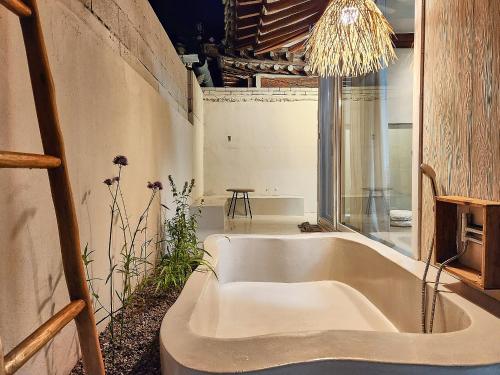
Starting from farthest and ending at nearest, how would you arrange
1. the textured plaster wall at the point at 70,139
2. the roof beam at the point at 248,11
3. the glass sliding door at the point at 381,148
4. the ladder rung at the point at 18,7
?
the roof beam at the point at 248,11 → the glass sliding door at the point at 381,148 → the textured plaster wall at the point at 70,139 → the ladder rung at the point at 18,7

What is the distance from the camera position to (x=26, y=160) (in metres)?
0.78

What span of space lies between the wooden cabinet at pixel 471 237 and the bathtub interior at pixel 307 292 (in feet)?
0.44

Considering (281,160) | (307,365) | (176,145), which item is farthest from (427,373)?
(281,160)

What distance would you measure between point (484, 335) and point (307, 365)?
52cm

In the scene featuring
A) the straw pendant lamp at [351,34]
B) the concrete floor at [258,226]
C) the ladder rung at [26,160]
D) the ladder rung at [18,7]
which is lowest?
the concrete floor at [258,226]

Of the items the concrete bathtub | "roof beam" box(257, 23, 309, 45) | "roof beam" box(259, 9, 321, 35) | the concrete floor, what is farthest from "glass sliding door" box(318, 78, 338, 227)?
"roof beam" box(257, 23, 309, 45)

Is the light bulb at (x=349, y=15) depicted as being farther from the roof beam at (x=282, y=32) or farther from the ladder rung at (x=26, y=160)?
the roof beam at (x=282, y=32)

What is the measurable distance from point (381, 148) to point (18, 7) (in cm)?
270

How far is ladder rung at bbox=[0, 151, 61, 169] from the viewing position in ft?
2.34

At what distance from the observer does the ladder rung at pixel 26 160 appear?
2.34 feet

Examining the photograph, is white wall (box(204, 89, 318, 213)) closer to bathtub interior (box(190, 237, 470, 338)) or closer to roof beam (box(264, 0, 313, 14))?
roof beam (box(264, 0, 313, 14))

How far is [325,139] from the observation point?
13.9 ft

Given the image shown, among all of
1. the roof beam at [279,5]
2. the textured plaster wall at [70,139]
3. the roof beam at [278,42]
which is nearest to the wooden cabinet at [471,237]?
the textured plaster wall at [70,139]

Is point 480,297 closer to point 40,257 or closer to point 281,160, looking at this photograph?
point 40,257
